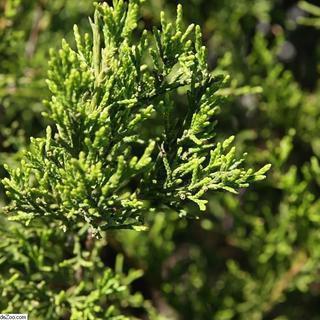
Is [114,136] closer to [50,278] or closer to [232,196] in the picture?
[50,278]

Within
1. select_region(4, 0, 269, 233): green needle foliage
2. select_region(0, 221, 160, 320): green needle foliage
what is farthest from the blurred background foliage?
select_region(4, 0, 269, 233): green needle foliage

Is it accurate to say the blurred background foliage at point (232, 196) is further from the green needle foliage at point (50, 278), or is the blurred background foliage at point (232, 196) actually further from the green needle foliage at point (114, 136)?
the green needle foliage at point (114, 136)

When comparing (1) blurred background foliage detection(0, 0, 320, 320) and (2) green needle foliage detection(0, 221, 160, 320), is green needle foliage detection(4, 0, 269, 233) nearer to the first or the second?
(2) green needle foliage detection(0, 221, 160, 320)

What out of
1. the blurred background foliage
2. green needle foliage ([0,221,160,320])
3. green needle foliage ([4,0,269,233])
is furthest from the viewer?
the blurred background foliage

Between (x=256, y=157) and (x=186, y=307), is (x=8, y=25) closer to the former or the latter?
(x=256, y=157)

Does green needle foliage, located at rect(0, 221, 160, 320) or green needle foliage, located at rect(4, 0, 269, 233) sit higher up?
green needle foliage, located at rect(4, 0, 269, 233)

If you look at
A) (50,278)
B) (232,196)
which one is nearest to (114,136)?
(50,278)
